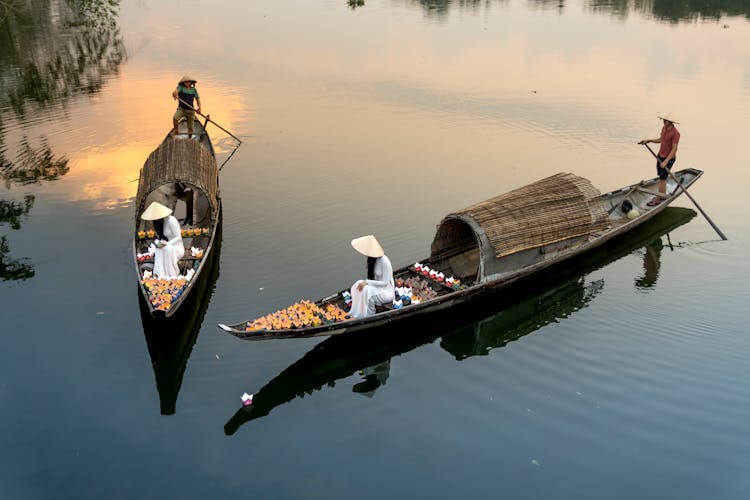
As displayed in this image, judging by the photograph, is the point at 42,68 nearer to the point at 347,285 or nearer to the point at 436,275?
the point at 347,285

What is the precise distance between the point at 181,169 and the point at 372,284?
3.79m

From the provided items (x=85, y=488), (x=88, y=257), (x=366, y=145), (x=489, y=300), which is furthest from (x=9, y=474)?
(x=366, y=145)

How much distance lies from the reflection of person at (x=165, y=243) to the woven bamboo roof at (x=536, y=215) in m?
3.75

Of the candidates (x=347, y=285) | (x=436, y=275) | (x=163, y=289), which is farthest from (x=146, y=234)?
(x=436, y=275)

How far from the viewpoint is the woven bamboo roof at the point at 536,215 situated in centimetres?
880

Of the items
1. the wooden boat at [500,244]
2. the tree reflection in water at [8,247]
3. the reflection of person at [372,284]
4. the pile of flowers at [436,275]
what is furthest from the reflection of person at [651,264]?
the tree reflection in water at [8,247]

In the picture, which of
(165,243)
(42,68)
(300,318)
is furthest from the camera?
(42,68)

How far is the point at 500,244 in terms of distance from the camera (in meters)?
8.70

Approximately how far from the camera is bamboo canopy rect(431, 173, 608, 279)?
8.74 meters

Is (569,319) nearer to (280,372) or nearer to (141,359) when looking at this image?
(280,372)

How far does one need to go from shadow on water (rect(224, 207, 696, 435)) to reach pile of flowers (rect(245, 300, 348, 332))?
0.57 metres

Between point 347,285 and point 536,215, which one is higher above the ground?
point 536,215

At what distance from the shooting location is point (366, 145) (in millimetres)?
14695

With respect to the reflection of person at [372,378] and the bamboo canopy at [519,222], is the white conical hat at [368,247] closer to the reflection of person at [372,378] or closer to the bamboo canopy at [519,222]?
the reflection of person at [372,378]
